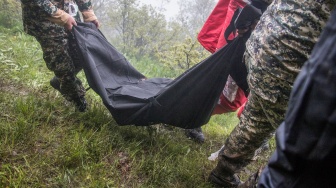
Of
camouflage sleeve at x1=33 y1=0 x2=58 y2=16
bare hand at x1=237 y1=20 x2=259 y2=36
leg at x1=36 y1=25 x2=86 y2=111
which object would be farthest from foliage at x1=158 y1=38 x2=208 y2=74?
camouflage sleeve at x1=33 y1=0 x2=58 y2=16

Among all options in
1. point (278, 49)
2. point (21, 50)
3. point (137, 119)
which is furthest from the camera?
point (21, 50)

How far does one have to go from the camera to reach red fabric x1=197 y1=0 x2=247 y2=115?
2250 millimetres

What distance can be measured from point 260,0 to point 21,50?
4.21 m

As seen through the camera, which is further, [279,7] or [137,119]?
[137,119]

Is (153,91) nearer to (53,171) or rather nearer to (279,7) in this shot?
(53,171)

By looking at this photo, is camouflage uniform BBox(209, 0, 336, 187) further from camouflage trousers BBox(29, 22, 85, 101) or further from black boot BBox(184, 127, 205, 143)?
camouflage trousers BBox(29, 22, 85, 101)

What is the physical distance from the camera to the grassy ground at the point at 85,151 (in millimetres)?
1745

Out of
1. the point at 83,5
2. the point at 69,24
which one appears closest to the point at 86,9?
the point at 83,5

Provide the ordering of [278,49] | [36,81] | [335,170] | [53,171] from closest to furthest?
[335,170] < [278,49] < [53,171] < [36,81]

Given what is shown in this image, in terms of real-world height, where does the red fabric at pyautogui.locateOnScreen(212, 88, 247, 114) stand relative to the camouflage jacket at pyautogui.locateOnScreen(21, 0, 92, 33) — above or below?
below

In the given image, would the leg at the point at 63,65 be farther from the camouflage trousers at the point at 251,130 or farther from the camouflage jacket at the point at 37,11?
the camouflage trousers at the point at 251,130

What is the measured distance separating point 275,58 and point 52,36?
1.95 m

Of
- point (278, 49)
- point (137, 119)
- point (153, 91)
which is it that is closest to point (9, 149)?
point (137, 119)

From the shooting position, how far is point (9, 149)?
5.84ft
